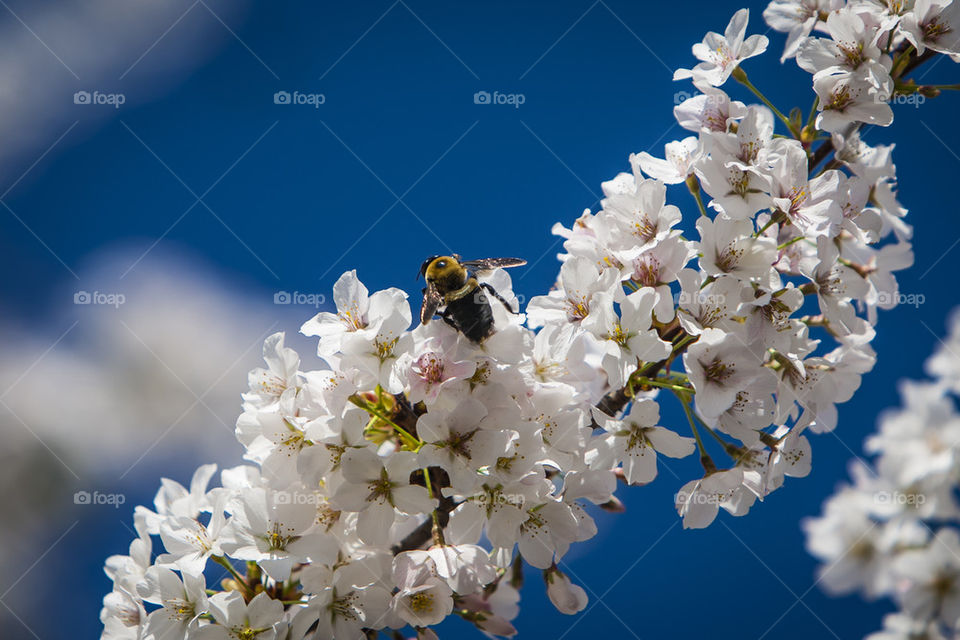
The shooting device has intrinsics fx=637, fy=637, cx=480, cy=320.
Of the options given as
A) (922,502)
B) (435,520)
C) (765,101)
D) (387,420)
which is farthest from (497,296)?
(922,502)

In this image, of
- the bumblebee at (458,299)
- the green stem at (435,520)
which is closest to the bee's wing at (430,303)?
the bumblebee at (458,299)

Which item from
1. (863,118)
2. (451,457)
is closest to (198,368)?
(451,457)

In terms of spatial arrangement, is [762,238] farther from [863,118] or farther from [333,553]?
[333,553]

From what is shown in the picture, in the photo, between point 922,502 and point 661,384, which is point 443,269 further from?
point 922,502

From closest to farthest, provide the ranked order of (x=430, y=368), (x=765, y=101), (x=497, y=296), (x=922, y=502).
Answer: (x=430, y=368) < (x=497, y=296) < (x=765, y=101) < (x=922, y=502)

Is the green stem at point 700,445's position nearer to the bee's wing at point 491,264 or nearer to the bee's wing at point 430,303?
the bee's wing at point 491,264

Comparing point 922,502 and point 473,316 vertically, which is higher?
point 473,316

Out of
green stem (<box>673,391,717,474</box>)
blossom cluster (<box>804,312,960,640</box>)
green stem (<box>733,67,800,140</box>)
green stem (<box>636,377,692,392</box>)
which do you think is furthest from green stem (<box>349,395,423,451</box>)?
blossom cluster (<box>804,312,960,640</box>)
